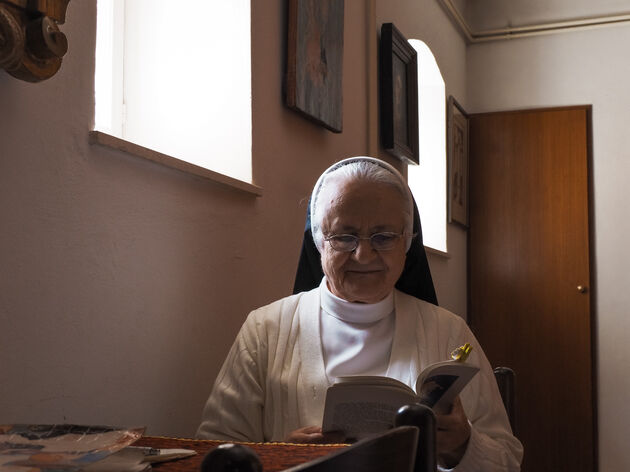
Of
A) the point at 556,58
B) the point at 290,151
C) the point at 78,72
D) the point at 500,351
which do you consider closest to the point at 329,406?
the point at 78,72

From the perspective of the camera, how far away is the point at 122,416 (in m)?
2.41

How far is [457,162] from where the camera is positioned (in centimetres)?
730

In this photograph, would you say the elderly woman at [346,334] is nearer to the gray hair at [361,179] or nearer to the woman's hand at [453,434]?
the gray hair at [361,179]

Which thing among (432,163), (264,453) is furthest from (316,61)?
(432,163)

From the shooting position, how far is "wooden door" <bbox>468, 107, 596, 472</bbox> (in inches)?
289

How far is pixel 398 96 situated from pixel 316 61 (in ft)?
5.05

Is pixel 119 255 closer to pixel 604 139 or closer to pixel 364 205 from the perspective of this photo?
pixel 364 205

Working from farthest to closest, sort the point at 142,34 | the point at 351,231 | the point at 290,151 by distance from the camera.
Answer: the point at 290,151 < the point at 142,34 < the point at 351,231

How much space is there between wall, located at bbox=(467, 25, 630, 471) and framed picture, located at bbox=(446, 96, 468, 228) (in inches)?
22.1

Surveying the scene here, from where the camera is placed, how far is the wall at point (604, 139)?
23.9ft

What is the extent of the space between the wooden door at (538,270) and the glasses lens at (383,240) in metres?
5.12

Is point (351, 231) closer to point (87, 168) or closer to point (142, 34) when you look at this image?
point (87, 168)

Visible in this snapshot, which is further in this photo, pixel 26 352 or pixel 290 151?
pixel 290 151

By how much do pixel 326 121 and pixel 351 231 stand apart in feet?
4.31
